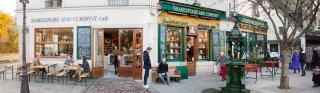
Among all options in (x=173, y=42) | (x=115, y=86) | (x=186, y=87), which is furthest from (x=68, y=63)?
(x=186, y=87)

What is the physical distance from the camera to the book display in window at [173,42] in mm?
17984

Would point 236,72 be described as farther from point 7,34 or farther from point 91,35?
point 7,34

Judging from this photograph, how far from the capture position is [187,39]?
1923 cm

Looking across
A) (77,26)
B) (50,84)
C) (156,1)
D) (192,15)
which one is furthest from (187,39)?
(50,84)

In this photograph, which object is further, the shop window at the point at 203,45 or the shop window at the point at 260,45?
the shop window at the point at 260,45

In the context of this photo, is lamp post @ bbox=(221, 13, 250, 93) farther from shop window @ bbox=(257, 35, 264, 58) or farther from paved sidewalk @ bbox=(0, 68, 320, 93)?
shop window @ bbox=(257, 35, 264, 58)

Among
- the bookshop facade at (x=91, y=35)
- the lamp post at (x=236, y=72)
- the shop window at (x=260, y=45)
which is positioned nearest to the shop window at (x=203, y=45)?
the bookshop facade at (x=91, y=35)

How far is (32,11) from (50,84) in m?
4.79

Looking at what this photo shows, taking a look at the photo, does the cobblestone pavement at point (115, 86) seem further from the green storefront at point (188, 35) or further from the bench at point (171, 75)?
the green storefront at point (188, 35)

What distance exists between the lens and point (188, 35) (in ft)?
62.9

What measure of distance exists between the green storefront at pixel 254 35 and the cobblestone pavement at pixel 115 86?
10908 millimetres

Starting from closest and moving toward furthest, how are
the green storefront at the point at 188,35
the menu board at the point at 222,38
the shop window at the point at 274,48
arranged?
the green storefront at the point at 188,35 → the menu board at the point at 222,38 → the shop window at the point at 274,48

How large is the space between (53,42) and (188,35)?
6783 mm

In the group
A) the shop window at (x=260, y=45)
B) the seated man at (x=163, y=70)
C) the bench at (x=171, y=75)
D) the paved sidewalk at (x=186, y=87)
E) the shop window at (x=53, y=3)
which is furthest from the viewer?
the shop window at (x=260, y=45)
